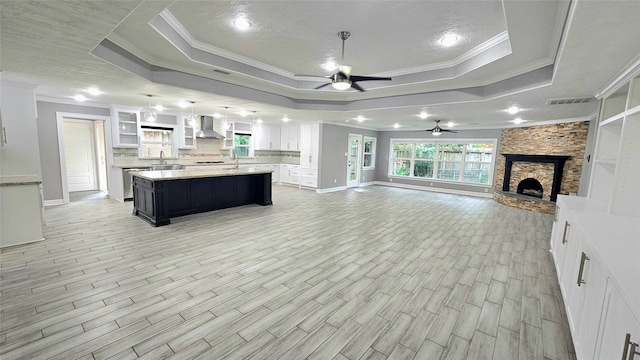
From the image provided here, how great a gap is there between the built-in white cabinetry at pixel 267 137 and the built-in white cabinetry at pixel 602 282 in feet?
29.8

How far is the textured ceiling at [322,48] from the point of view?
213 cm

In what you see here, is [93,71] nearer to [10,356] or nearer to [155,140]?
[10,356]

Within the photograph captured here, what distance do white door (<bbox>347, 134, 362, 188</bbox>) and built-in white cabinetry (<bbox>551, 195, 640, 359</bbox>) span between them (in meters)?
7.65

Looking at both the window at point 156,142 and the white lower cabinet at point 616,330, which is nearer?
the white lower cabinet at point 616,330

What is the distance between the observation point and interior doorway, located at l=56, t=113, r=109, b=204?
7.73m

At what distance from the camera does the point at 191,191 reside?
545 centimetres

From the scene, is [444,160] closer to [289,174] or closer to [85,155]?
[289,174]

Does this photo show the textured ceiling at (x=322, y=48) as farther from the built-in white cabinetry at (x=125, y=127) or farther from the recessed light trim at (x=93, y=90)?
the built-in white cabinetry at (x=125, y=127)

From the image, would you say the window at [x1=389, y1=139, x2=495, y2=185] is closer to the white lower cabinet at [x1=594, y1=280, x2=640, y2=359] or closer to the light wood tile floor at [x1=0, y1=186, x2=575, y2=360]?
the light wood tile floor at [x1=0, y1=186, x2=575, y2=360]

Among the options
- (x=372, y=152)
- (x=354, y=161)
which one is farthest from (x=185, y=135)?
(x=372, y=152)

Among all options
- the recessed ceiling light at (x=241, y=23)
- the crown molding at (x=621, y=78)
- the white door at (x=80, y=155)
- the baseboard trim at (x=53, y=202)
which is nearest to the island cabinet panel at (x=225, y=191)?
the recessed ceiling light at (x=241, y=23)

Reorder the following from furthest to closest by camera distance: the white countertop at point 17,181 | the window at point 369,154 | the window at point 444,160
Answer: the window at point 369,154
the window at point 444,160
the white countertop at point 17,181

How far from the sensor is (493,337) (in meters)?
2.15

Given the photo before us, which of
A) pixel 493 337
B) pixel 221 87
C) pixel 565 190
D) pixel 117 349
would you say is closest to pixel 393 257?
pixel 493 337
